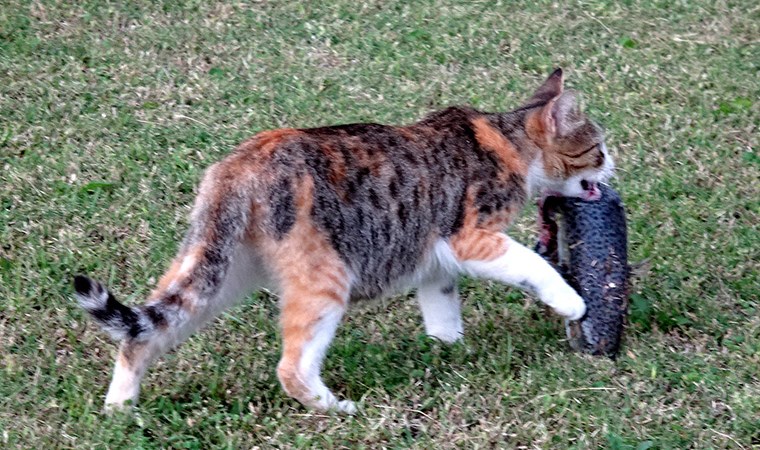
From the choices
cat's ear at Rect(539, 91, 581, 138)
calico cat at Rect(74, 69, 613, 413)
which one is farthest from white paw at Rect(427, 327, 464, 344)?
cat's ear at Rect(539, 91, 581, 138)

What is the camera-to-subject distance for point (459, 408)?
483cm

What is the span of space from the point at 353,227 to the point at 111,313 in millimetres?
1141

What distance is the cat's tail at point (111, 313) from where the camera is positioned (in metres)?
4.16

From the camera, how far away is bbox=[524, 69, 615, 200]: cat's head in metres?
5.49

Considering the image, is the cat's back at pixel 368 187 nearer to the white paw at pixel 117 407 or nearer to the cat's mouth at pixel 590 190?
the cat's mouth at pixel 590 190

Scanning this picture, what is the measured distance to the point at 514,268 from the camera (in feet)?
16.5

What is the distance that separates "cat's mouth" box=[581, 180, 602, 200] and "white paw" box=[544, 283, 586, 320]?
1.68ft

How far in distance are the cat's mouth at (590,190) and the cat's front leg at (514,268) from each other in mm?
513

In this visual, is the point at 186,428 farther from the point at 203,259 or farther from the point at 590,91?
the point at 590,91

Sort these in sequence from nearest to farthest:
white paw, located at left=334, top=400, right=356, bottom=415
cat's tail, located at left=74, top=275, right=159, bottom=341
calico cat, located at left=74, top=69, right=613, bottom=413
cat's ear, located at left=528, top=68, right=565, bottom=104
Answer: cat's tail, located at left=74, top=275, right=159, bottom=341 → calico cat, located at left=74, top=69, right=613, bottom=413 → white paw, located at left=334, top=400, right=356, bottom=415 → cat's ear, located at left=528, top=68, right=565, bottom=104

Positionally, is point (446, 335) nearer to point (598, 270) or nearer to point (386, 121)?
point (598, 270)

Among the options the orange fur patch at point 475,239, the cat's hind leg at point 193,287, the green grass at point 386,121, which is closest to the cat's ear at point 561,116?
the orange fur patch at point 475,239

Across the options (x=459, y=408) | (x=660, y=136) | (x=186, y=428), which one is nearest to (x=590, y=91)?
(x=660, y=136)

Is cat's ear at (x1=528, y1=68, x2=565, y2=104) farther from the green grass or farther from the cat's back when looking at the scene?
the green grass
